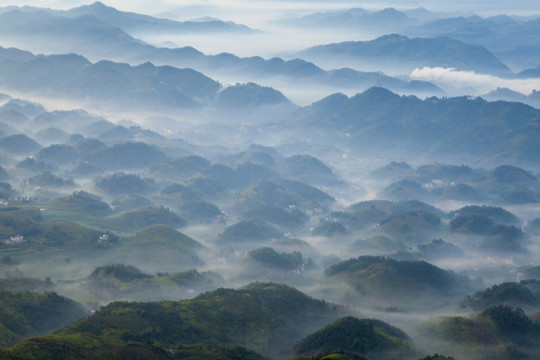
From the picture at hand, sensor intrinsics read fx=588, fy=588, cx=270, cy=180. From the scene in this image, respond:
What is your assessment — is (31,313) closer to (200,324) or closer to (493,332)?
(200,324)

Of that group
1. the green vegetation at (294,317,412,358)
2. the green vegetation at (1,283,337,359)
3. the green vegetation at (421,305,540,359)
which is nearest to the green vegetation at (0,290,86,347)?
the green vegetation at (1,283,337,359)

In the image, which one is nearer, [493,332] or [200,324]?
[493,332]

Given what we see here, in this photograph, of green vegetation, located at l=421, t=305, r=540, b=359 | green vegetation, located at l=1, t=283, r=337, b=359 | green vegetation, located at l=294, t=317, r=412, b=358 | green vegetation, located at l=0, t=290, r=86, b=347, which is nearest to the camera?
green vegetation, located at l=1, t=283, r=337, b=359

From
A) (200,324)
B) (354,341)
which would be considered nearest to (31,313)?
(200,324)

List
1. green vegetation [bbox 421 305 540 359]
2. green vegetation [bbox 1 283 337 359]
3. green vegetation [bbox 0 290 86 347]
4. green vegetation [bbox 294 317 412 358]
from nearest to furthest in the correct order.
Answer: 1. green vegetation [bbox 1 283 337 359]
2. green vegetation [bbox 294 317 412 358]
3. green vegetation [bbox 0 290 86 347]
4. green vegetation [bbox 421 305 540 359]

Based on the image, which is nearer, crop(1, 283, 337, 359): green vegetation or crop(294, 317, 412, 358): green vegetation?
crop(1, 283, 337, 359): green vegetation

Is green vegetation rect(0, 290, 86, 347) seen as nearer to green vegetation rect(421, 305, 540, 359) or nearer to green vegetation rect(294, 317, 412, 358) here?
green vegetation rect(294, 317, 412, 358)

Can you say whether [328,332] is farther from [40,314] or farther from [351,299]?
[40,314]

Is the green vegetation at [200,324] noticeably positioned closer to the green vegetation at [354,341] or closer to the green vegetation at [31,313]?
the green vegetation at [354,341]

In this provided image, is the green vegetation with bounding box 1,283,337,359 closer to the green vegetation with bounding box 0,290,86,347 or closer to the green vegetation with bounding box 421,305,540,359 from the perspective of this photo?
the green vegetation with bounding box 0,290,86,347

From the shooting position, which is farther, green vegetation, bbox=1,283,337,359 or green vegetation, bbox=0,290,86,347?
green vegetation, bbox=0,290,86,347

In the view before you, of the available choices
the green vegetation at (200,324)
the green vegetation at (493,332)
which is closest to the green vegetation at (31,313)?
the green vegetation at (200,324)

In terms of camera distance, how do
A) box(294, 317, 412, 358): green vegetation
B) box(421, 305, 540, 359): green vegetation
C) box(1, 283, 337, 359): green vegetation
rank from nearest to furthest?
box(1, 283, 337, 359): green vegetation
box(294, 317, 412, 358): green vegetation
box(421, 305, 540, 359): green vegetation

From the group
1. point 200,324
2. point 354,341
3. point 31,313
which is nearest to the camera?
point 354,341
